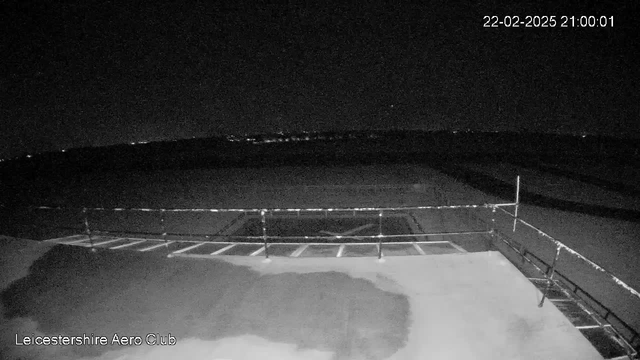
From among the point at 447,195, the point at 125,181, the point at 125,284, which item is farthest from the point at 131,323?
the point at 125,181

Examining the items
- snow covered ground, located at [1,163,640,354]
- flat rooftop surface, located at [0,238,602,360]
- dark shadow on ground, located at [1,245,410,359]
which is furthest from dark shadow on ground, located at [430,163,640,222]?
dark shadow on ground, located at [1,245,410,359]

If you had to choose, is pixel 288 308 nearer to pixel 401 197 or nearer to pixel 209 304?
pixel 209 304

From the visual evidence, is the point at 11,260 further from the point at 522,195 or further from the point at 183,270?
the point at 522,195

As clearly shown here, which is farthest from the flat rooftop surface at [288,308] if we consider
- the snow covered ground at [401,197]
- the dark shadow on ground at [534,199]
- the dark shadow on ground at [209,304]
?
the dark shadow on ground at [534,199]

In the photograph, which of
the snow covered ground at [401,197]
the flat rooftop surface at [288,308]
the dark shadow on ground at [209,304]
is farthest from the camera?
the snow covered ground at [401,197]

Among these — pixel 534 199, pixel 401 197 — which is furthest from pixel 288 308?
pixel 534 199

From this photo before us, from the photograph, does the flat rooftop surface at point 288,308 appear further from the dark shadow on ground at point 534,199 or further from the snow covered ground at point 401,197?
the dark shadow on ground at point 534,199
